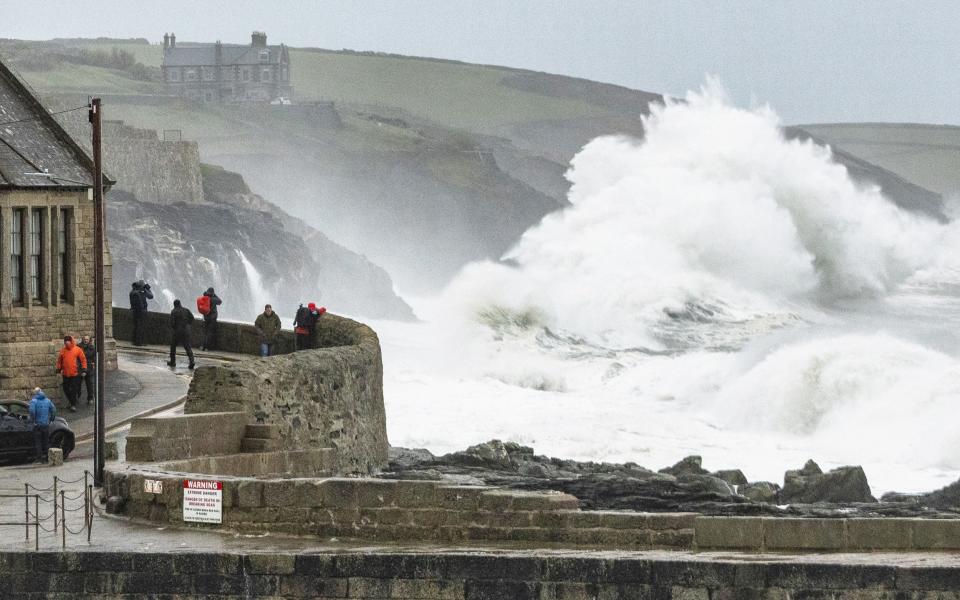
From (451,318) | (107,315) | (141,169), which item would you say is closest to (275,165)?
(141,169)

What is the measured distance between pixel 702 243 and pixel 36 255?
161ft

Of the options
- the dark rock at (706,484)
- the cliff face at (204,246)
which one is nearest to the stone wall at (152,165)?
the cliff face at (204,246)

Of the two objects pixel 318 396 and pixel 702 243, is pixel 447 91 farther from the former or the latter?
pixel 318 396

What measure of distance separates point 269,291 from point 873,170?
4566 cm

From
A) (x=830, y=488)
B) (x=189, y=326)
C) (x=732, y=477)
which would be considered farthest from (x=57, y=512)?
(x=189, y=326)

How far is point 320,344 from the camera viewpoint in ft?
113

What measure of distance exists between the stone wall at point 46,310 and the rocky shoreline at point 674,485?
18.5 feet

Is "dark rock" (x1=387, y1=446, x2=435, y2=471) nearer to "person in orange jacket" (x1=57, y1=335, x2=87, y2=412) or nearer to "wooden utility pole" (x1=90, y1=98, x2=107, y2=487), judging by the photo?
"person in orange jacket" (x1=57, y1=335, x2=87, y2=412)

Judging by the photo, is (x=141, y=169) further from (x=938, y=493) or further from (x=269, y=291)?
(x=938, y=493)

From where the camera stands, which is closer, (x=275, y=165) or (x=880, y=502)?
(x=880, y=502)

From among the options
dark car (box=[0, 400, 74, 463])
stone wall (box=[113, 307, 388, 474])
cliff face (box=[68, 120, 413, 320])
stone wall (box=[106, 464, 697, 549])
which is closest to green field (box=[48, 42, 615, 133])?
cliff face (box=[68, 120, 413, 320])

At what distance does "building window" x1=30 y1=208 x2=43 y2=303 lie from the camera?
35.2 metres

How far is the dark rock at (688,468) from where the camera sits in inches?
1447

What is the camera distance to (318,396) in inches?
1112
